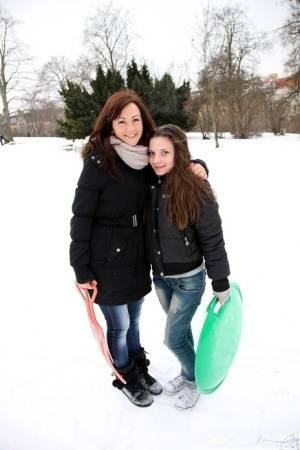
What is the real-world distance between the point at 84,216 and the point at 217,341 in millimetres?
1080

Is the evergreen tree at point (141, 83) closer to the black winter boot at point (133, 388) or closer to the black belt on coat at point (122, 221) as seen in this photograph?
the black belt on coat at point (122, 221)

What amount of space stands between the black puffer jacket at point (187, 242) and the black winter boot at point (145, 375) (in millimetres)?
841

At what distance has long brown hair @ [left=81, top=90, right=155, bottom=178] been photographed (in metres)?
1.85

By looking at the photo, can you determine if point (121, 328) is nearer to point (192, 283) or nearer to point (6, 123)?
point (192, 283)

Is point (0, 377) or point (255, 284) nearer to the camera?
point (0, 377)

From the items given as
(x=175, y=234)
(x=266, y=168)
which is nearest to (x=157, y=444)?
(x=175, y=234)

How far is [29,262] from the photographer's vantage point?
15.2 ft

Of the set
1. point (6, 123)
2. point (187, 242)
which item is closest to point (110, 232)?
point (187, 242)

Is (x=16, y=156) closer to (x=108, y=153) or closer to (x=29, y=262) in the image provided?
(x=29, y=262)

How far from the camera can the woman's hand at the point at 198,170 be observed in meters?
1.87

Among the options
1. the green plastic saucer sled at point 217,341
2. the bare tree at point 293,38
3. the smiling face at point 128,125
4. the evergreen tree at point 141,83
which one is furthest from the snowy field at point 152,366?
the evergreen tree at point 141,83

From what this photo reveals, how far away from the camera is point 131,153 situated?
186cm

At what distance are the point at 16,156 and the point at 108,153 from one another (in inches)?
614

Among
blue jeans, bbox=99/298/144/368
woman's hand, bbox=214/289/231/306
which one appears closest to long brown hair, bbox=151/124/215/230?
woman's hand, bbox=214/289/231/306
